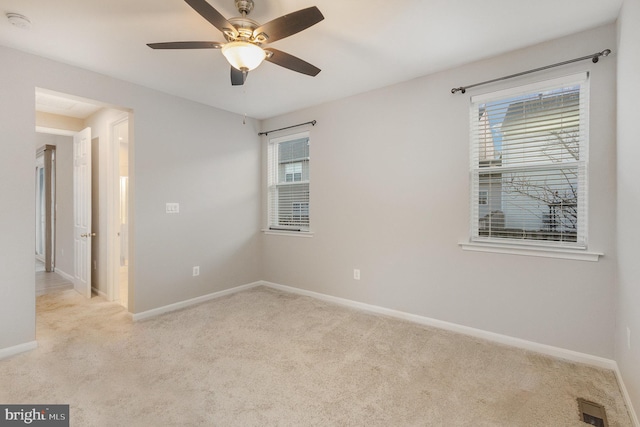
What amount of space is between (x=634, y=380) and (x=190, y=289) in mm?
4042

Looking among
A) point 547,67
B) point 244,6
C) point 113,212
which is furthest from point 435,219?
point 113,212

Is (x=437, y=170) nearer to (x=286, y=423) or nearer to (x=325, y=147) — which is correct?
(x=325, y=147)

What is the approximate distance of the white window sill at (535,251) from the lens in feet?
7.55

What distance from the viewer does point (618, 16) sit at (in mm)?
2102

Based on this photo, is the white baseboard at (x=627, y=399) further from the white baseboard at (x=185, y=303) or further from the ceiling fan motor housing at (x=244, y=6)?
the white baseboard at (x=185, y=303)

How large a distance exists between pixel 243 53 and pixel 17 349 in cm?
306

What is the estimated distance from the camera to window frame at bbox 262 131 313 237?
163 inches

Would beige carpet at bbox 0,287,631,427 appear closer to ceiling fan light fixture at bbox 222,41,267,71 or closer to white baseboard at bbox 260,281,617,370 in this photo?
white baseboard at bbox 260,281,617,370

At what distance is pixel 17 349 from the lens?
2502 mm

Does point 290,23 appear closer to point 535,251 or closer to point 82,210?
point 535,251

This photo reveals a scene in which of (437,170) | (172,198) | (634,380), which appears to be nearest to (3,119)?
(172,198)

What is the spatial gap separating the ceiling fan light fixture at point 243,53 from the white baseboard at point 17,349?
2.94 m

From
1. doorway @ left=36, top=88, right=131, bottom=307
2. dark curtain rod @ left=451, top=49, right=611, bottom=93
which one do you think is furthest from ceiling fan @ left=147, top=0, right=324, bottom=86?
doorway @ left=36, top=88, right=131, bottom=307

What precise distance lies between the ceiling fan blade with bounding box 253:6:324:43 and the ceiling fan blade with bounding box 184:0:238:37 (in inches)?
6.0
